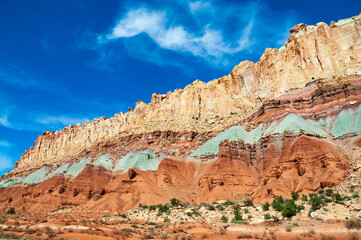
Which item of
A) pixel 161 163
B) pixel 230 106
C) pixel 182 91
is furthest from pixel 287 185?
pixel 182 91

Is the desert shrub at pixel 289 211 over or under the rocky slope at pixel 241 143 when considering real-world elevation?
under

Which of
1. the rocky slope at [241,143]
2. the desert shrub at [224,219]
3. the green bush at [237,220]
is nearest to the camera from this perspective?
the green bush at [237,220]

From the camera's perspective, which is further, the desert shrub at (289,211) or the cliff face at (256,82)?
the cliff face at (256,82)

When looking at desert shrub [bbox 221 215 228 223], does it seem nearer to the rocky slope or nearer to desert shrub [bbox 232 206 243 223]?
desert shrub [bbox 232 206 243 223]

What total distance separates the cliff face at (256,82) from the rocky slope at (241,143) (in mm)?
316

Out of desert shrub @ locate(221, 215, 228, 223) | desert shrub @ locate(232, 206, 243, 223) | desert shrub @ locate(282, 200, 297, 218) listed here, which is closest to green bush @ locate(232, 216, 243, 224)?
desert shrub @ locate(232, 206, 243, 223)

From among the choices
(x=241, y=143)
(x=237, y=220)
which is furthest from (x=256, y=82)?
(x=237, y=220)

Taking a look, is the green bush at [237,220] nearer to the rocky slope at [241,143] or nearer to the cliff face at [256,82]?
the rocky slope at [241,143]

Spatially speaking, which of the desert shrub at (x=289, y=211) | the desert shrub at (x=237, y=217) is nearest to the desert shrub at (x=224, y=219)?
the desert shrub at (x=237, y=217)

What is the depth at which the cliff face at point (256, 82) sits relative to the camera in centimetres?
7112

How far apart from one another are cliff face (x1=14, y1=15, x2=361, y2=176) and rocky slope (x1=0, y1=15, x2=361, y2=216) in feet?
1.04

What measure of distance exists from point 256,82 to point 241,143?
31411 mm

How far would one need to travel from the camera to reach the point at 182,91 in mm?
100125

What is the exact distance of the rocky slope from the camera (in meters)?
47.8
